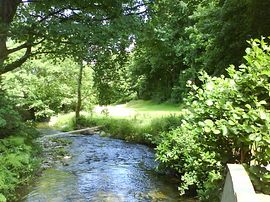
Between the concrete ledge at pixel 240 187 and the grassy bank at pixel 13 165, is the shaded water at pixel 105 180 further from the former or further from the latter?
the concrete ledge at pixel 240 187

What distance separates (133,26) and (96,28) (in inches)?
45.5

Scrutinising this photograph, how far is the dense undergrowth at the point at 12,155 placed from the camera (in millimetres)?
7039

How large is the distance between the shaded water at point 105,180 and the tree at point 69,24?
12.4ft

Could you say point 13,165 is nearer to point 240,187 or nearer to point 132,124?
point 240,187

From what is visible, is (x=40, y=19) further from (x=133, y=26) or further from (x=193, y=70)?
(x=193, y=70)

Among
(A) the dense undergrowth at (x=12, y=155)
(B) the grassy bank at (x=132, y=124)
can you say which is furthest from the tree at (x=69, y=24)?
(B) the grassy bank at (x=132, y=124)

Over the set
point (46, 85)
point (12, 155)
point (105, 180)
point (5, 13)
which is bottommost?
point (105, 180)

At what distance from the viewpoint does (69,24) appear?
8586 millimetres

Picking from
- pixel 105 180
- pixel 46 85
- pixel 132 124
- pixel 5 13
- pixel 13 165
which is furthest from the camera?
pixel 46 85

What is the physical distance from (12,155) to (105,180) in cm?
326

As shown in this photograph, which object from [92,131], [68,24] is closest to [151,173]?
[68,24]

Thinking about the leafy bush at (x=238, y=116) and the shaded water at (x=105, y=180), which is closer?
the leafy bush at (x=238, y=116)

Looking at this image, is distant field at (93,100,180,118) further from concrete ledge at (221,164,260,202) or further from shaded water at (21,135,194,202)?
concrete ledge at (221,164,260,202)

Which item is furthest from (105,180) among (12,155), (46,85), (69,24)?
(46,85)
